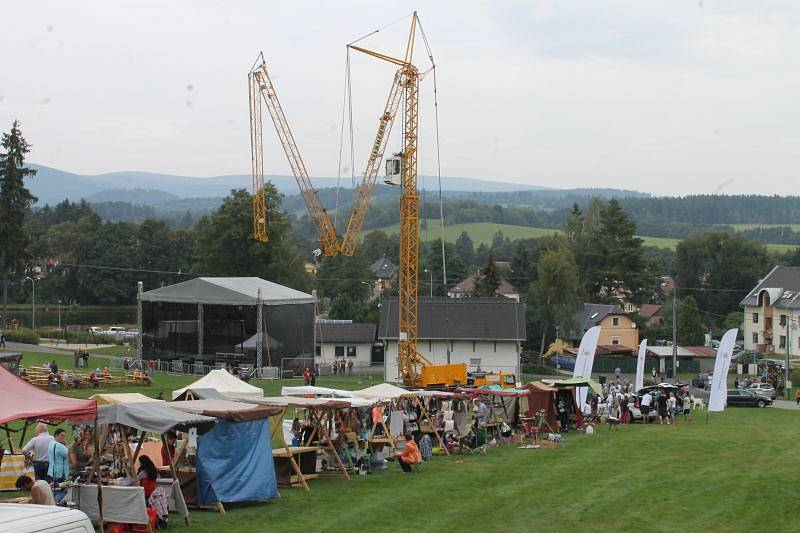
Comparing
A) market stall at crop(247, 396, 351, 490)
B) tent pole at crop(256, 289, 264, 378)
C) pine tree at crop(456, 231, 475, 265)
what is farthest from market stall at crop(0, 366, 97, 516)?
pine tree at crop(456, 231, 475, 265)

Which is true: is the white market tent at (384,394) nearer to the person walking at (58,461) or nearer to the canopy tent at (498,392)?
the canopy tent at (498,392)

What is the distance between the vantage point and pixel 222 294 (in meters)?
54.1

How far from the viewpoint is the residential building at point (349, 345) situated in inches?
2785

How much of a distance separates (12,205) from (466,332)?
3428 centimetres

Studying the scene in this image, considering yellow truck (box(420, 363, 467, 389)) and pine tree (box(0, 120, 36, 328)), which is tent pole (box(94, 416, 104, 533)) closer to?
yellow truck (box(420, 363, 467, 389))

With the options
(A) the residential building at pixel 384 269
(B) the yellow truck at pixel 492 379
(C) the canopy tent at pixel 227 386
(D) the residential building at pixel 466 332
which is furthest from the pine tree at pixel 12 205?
(A) the residential building at pixel 384 269

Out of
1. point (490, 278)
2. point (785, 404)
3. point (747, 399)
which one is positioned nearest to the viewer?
point (747, 399)

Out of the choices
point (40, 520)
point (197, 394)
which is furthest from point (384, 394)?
point (40, 520)

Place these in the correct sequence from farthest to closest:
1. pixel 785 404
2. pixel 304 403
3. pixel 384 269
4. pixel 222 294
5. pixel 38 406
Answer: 1. pixel 384 269
2. pixel 222 294
3. pixel 785 404
4. pixel 304 403
5. pixel 38 406

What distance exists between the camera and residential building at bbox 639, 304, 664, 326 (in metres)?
107

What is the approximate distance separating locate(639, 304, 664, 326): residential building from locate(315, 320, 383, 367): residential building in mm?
43486

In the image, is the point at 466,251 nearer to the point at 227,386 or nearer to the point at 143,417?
the point at 227,386

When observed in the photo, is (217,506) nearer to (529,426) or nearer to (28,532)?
(28,532)

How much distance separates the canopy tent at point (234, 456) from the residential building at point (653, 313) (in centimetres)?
9176
